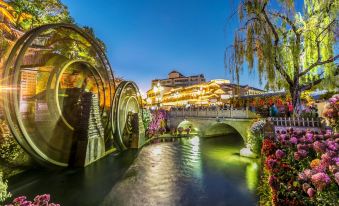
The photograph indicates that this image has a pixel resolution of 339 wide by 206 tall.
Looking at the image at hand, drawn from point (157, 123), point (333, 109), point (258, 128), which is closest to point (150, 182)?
point (258, 128)

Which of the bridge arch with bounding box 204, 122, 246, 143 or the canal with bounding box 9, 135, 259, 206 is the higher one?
the bridge arch with bounding box 204, 122, 246, 143

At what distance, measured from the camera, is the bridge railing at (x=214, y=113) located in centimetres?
1917

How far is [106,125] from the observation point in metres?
18.6

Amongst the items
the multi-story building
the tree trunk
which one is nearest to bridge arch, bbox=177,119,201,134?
the tree trunk

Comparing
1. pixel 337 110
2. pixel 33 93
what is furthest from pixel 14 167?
pixel 337 110

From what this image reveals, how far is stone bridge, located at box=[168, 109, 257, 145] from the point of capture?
19223 mm

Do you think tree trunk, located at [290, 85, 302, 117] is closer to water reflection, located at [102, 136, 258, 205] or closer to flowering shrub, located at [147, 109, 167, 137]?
water reflection, located at [102, 136, 258, 205]

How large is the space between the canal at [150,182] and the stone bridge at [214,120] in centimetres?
476

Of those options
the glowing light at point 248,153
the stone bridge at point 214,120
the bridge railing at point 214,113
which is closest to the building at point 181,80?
the stone bridge at point 214,120

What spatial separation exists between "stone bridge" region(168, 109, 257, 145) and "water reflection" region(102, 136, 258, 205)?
156 inches

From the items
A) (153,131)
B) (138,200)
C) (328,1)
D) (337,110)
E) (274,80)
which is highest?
(328,1)

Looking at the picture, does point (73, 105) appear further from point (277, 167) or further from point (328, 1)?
point (328, 1)

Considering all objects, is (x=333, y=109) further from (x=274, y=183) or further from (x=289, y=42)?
(x=289, y=42)

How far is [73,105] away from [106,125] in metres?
4.02
